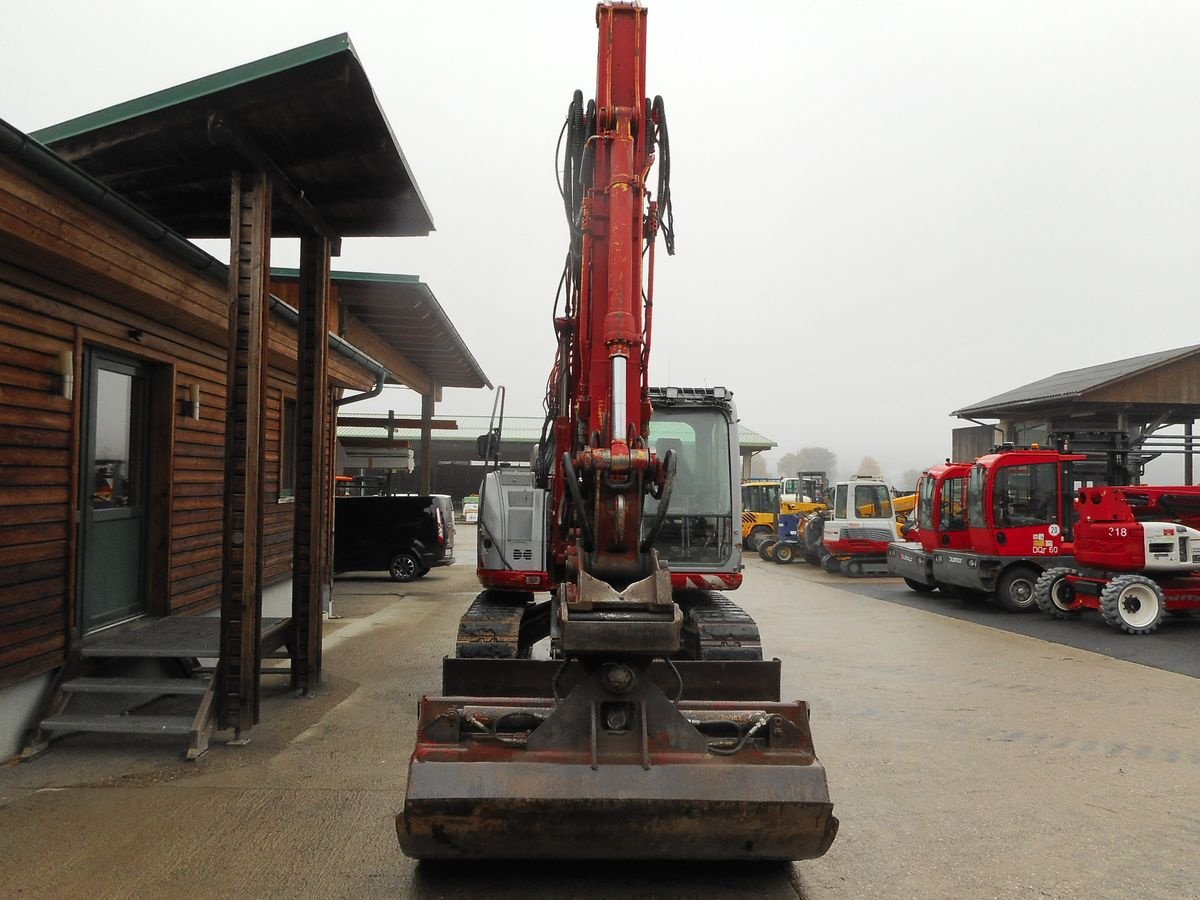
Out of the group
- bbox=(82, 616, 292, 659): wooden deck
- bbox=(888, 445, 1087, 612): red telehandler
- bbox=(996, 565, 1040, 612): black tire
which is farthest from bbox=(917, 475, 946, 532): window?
bbox=(82, 616, 292, 659): wooden deck

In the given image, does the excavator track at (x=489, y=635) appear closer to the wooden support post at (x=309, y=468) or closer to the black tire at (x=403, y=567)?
the wooden support post at (x=309, y=468)

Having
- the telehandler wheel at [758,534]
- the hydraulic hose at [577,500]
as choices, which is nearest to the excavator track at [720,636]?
the hydraulic hose at [577,500]

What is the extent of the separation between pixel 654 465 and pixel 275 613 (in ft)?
24.3

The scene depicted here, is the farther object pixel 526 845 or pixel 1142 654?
pixel 1142 654

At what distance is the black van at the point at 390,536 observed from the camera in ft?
54.4

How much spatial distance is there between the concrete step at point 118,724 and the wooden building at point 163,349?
0.17ft

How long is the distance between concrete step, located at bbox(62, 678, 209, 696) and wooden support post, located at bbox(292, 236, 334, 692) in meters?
1.43

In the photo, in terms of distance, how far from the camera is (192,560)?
26.1 ft

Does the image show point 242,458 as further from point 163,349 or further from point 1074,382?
point 1074,382

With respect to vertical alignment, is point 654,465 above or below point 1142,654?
above

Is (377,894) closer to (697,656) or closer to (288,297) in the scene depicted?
(697,656)

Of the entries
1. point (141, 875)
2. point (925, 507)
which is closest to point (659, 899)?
point (141, 875)

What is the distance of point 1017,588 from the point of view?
47.0 feet

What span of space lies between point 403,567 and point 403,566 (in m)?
0.02
